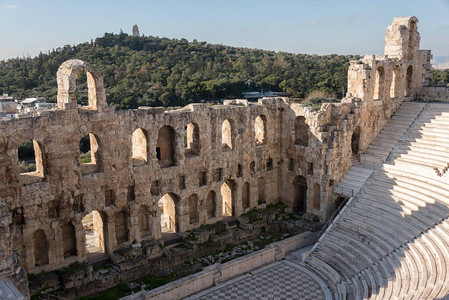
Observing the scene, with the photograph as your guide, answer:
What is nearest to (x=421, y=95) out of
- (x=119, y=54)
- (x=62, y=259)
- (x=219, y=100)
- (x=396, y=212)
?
(x=396, y=212)

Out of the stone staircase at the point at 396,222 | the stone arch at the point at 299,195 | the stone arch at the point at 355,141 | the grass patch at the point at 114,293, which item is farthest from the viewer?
the stone arch at the point at 299,195

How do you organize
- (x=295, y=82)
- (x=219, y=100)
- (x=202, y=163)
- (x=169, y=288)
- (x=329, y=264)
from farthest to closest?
1. (x=295, y=82)
2. (x=219, y=100)
3. (x=202, y=163)
4. (x=329, y=264)
5. (x=169, y=288)

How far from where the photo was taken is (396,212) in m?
21.1

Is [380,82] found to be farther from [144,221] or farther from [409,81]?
[144,221]

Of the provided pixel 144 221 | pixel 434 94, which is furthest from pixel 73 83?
pixel 434 94

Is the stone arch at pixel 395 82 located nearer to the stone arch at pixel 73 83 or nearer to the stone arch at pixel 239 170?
the stone arch at pixel 239 170

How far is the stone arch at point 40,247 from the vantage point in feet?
61.6

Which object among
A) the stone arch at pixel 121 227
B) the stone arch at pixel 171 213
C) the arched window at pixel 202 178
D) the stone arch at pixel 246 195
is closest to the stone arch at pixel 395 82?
the stone arch at pixel 246 195

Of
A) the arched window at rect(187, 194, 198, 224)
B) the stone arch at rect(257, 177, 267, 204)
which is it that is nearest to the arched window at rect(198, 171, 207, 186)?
the arched window at rect(187, 194, 198, 224)

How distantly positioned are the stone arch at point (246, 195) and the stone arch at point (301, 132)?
175 inches

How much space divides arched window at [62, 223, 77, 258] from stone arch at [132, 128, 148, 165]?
435 centimetres

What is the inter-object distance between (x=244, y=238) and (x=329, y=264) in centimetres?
527

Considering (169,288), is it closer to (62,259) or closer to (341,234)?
(62,259)

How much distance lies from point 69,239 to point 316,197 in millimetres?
14360
